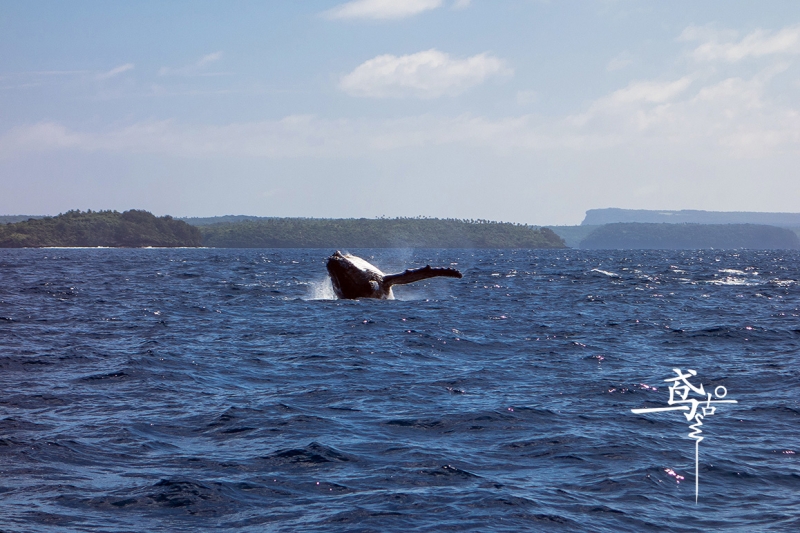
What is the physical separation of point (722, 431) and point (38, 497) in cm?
814

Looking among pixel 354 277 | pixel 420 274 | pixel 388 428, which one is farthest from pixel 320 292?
pixel 388 428

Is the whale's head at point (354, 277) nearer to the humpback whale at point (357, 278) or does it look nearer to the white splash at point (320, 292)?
the humpback whale at point (357, 278)

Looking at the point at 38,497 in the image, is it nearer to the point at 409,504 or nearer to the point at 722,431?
the point at 409,504

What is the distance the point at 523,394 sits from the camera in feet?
41.6

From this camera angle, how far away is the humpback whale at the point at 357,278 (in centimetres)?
2430

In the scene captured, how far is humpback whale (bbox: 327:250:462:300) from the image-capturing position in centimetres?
2430

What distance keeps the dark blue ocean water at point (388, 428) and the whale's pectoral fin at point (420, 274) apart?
4.86 feet

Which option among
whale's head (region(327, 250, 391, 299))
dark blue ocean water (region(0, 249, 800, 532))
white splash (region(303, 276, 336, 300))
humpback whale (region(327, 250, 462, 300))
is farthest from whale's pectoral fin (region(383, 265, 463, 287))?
white splash (region(303, 276, 336, 300))

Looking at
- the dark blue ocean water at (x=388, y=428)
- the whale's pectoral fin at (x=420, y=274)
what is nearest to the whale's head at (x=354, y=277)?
the whale's pectoral fin at (x=420, y=274)

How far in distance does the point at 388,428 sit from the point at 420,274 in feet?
39.1

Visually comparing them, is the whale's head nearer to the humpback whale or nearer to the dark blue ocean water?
the humpback whale

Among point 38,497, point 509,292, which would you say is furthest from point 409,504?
point 509,292

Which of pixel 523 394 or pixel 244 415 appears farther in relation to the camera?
pixel 523 394

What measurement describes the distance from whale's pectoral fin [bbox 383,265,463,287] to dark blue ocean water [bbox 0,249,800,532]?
1.48 metres
